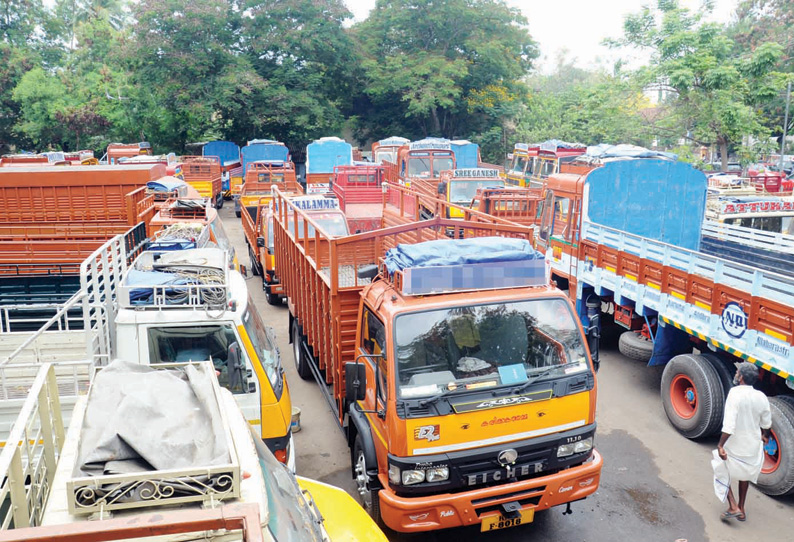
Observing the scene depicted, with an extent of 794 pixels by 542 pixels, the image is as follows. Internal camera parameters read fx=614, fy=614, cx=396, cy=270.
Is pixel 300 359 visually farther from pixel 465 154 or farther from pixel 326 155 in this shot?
pixel 326 155

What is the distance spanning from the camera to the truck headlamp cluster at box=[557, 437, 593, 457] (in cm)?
488

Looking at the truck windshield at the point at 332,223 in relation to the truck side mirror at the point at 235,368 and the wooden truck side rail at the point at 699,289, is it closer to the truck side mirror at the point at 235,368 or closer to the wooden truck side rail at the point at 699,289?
the wooden truck side rail at the point at 699,289

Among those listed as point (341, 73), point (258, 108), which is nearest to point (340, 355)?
point (258, 108)

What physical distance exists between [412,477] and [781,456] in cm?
392

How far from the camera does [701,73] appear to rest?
21.4 meters

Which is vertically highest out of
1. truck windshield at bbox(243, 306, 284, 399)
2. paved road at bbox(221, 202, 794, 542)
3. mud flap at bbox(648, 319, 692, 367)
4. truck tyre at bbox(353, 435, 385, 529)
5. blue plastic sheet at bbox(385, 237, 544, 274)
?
blue plastic sheet at bbox(385, 237, 544, 274)

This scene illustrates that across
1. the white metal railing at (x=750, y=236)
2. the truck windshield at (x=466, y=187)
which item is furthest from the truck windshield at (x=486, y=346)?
the truck windshield at (x=466, y=187)

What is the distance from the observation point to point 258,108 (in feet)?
111

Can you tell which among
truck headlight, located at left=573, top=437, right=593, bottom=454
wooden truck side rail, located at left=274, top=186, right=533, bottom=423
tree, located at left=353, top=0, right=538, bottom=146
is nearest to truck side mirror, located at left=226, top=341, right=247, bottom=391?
wooden truck side rail, located at left=274, top=186, right=533, bottom=423

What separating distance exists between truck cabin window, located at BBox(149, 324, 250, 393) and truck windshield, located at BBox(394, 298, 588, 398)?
1.47m

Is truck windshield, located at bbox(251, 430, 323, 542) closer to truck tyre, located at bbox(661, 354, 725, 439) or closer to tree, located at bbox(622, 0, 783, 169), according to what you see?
truck tyre, located at bbox(661, 354, 725, 439)

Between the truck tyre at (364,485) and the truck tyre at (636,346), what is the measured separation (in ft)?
16.2

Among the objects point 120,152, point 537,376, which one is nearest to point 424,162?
point 120,152

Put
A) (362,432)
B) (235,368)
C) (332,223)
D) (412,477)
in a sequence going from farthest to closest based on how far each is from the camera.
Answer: (332,223)
(362,432)
(235,368)
(412,477)
